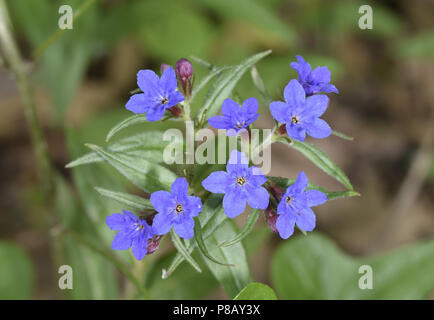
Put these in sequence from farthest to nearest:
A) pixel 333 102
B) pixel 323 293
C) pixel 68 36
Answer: pixel 333 102
pixel 68 36
pixel 323 293

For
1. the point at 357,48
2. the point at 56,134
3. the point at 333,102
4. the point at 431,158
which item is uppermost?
the point at 357,48

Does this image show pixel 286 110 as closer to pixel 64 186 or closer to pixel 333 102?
pixel 64 186

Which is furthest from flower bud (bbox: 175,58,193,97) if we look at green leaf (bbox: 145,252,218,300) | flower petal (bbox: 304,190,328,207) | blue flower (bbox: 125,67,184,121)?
green leaf (bbox: 145,252,218,300)

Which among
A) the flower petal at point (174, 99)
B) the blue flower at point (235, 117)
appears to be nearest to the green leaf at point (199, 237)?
the blue flower at point (235, 117)

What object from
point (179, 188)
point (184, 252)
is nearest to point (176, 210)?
point (179, 188)

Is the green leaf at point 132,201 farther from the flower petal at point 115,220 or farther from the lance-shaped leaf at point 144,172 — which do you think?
the flower petal at point 115,220

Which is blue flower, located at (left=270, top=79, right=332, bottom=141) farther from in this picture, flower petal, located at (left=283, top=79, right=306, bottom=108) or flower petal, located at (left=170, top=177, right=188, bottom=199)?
flower petal, located at (left=170, top=177, right=188, bottom=199)
